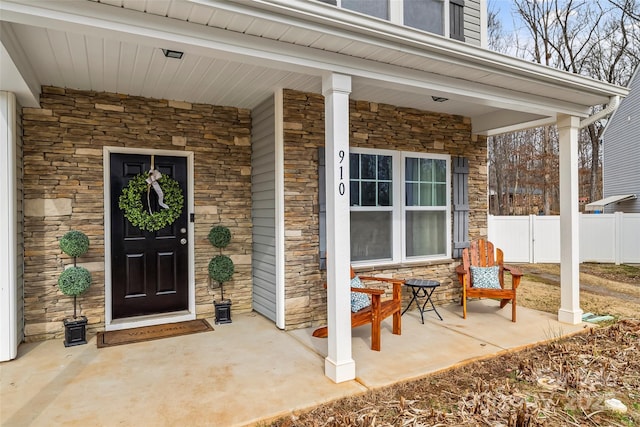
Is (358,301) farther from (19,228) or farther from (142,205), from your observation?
(19,228)

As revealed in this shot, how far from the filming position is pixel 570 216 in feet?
14.4

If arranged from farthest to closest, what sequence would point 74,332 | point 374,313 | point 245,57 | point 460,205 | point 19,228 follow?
point 460,205 → point 74,332 → point 19,228 → point 374,313 → point 245,57

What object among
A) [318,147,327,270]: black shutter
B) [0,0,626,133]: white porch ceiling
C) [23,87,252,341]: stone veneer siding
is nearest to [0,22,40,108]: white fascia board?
[0,0,626,133]: white porch ceiling

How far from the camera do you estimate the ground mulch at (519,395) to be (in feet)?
7.96

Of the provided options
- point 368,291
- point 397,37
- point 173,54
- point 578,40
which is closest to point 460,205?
point 368,291

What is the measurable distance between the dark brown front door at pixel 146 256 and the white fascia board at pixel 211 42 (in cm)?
221

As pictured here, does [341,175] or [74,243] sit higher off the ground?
[341,175]

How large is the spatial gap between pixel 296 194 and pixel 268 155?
1.97 feet

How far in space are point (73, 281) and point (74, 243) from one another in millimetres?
354

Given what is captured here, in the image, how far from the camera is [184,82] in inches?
150

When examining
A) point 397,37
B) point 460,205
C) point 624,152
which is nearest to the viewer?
point 397,37

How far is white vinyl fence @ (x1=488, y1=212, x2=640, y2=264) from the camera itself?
9.16 meters

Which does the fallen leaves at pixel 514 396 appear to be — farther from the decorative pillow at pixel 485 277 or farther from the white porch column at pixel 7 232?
the white porch column at pixel 7 232

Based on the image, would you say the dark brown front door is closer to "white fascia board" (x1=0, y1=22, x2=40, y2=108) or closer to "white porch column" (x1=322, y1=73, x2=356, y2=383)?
"white fascia board" (x1=0, y1=22, x2=40, y2=108)
